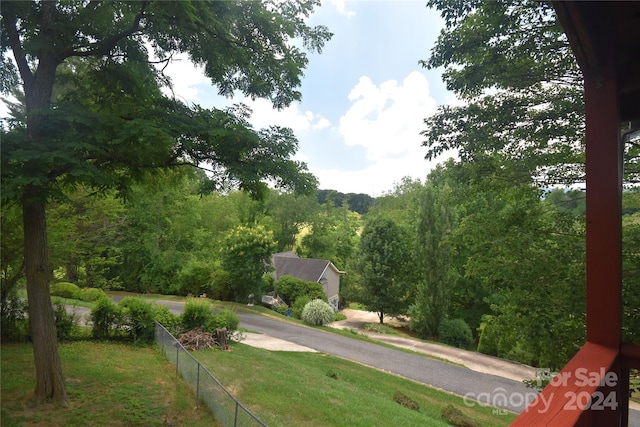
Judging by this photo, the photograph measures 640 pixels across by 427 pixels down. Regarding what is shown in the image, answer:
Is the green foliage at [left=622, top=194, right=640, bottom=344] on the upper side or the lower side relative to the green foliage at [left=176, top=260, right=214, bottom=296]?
upper

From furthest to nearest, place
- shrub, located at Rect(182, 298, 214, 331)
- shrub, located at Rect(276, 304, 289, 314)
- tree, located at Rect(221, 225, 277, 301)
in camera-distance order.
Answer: shrub, located at Rect(276, 304, 289, 314) < tree, located at Rect(221, 225, 277, 301) < shrub, located at Rect(182, 298, 214, 331)

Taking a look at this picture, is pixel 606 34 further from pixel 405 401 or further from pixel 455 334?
pixel 455 334

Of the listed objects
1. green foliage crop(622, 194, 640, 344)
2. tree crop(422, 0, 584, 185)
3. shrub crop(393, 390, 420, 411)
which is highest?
tree crop(422, 0, 584, 185)

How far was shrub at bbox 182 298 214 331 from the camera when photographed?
43.1 feet

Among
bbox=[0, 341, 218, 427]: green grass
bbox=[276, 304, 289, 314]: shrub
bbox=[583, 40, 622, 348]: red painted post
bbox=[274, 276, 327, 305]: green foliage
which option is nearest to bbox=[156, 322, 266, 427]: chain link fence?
bbox=[0, 341, 218, 427]: green grass

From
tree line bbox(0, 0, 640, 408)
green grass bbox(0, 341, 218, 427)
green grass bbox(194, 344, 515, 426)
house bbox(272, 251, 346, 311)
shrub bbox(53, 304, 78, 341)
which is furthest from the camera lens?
house bbox(272, 251, 346, 311)

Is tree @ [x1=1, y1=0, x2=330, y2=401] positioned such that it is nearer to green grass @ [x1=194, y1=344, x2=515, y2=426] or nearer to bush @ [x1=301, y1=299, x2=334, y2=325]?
green grass @ [x1=194, y1=344, x2=515, y2=426]

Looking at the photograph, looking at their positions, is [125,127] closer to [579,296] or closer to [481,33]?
[481,33]

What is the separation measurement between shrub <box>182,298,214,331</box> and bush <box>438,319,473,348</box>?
48.7ft

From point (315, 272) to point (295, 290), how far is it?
4.96m

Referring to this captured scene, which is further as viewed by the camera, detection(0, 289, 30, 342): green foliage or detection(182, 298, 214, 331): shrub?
detection(182, 298, 214, 331): shrub

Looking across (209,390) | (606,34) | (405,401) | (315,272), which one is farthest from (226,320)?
(315,272)

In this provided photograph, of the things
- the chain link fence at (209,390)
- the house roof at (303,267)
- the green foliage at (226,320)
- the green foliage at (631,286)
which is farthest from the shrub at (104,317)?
the house roof at (303,267)

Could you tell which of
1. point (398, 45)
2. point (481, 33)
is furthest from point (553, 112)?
point (398, 45)
